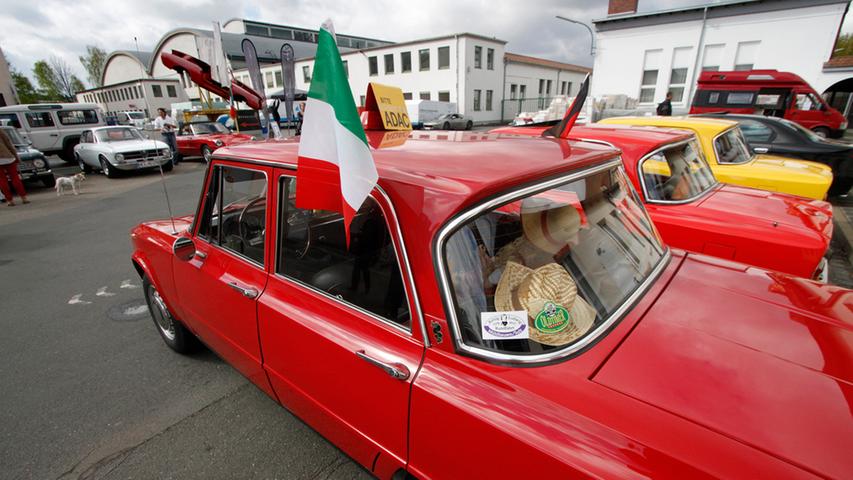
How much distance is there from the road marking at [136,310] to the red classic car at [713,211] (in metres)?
4.98

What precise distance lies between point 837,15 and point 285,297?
74.9 ft

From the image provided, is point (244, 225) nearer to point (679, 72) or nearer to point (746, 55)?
point (679, 72)

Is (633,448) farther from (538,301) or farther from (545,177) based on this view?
(545,177)

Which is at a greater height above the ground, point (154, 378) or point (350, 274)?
point (350, 274)

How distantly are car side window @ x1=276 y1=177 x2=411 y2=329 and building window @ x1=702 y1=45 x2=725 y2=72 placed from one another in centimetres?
2118

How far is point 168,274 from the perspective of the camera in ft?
9.11

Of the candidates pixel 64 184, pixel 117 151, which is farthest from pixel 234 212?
pixel 117 151

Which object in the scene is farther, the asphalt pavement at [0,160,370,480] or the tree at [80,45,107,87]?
the tree at [80,45,107,87]

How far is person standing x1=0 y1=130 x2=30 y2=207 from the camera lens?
28.1 feet

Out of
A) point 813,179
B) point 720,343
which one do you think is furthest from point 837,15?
point 720,343

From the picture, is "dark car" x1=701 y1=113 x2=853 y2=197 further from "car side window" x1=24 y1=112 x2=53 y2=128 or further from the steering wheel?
"car side window" x1=24 y1=112 x2=53 y2=128

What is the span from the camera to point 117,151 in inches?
481

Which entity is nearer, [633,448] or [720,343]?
[633,448]

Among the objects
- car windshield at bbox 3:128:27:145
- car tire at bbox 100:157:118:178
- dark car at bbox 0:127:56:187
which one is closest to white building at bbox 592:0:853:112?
car tire at bbox 100:157:118:178
